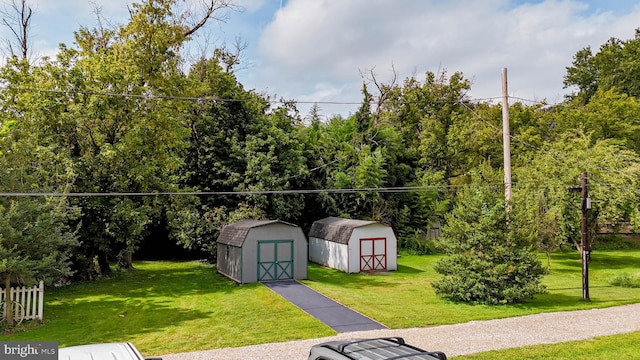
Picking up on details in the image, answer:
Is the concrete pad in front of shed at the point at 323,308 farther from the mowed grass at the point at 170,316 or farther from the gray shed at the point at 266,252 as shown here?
the gray shed at the point at 266,252

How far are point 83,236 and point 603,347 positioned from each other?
2015 centimetres

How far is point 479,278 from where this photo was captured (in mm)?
16484

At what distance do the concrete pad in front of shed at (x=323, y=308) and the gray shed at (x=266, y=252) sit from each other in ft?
2.21

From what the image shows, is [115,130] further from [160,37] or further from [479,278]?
[479,278]

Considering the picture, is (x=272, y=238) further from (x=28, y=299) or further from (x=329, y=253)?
(x=28, y=299)

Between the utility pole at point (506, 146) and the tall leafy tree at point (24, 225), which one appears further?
the utility pole at point (506, 146)

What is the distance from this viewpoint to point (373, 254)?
79.4 feet

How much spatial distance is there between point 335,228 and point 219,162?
8211 mm

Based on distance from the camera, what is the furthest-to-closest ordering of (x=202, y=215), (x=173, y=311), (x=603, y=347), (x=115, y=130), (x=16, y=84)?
(x=202, y=215)
(x=115, y=130)
(x=16, y=84)
(x=173, y=311)
(x=603, y=347)

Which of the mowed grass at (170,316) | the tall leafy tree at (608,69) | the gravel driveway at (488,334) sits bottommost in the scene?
the mowed grass at (170,316)

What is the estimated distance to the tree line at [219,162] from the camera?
55.1ft

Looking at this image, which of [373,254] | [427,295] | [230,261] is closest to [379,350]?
[427,295]

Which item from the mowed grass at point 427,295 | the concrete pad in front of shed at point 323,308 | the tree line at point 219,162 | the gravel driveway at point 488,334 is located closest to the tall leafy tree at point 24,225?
the tree line at point 219,162

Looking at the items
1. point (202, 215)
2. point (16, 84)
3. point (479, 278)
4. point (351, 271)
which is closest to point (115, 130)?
point (16, 84)
